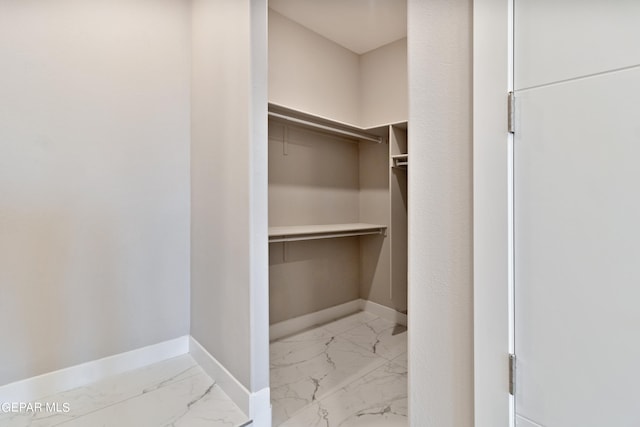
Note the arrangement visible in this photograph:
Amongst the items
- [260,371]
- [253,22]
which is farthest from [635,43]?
[260,371]

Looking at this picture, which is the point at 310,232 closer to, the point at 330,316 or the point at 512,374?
the point at 330,316

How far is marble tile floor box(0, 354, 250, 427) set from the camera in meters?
1.44

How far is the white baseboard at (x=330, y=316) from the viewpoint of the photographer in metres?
2.53

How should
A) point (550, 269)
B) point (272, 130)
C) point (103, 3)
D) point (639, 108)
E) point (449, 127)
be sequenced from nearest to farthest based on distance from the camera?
1. point (639, 108)
2. point (550, 269)
3. point (449, 127)
4. point (103, 3)
5. point (272, 130)

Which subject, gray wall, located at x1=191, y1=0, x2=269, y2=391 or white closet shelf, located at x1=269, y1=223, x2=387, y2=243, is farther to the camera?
white closet shelf, located at x1=269, y1=223, x2=387, y2=243

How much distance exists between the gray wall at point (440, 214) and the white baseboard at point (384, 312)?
195 cm

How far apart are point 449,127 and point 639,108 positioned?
36 cm

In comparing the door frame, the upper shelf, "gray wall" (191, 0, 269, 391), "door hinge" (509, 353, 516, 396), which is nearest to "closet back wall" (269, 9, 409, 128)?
the upper shelf

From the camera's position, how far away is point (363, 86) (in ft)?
9.98

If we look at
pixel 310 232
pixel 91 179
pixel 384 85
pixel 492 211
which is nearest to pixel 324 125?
pixel 384 85

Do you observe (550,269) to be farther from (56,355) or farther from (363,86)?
(363,86)

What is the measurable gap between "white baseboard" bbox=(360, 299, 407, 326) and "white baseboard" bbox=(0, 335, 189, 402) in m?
1.74

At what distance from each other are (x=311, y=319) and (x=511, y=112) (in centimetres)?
246

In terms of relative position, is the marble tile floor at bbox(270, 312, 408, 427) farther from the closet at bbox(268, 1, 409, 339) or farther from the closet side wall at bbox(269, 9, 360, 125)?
the closet side wall at bbox(269, 9, 360, 125)
